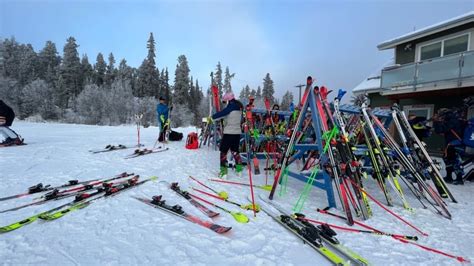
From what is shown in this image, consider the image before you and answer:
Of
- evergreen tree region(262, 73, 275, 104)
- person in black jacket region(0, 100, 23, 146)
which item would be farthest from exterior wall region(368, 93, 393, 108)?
evergreen tree region(262, 73, 275, 104)

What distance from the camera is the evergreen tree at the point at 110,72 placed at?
6356 centimetres

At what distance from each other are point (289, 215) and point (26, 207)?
11.8 ft

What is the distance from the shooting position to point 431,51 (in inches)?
525

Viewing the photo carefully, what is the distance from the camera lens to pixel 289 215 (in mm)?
3574

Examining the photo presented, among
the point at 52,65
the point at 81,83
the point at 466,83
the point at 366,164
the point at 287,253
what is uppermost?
the point at 52,65

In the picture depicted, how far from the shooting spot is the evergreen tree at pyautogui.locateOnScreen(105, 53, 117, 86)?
2502 inches

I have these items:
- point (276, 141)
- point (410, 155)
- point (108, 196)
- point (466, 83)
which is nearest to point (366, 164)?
point (410, 155)

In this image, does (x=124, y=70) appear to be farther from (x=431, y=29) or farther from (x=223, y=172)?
(x=223, y=172)

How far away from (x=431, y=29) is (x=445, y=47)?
1.17m

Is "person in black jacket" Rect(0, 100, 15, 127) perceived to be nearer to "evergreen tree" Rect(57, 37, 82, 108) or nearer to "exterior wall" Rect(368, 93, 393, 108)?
"exterior wall" Rect(368, 93, 393, 108)

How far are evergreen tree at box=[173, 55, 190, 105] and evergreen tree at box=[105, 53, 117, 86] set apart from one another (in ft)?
74.6

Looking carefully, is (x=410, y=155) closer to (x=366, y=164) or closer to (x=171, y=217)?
(x=366, y=164)

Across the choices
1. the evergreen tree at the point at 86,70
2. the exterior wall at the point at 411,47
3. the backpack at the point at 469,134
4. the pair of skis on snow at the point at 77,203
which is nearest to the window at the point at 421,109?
the exterior wall at the point at 411,47

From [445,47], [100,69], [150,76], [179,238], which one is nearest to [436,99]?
[445,47]
